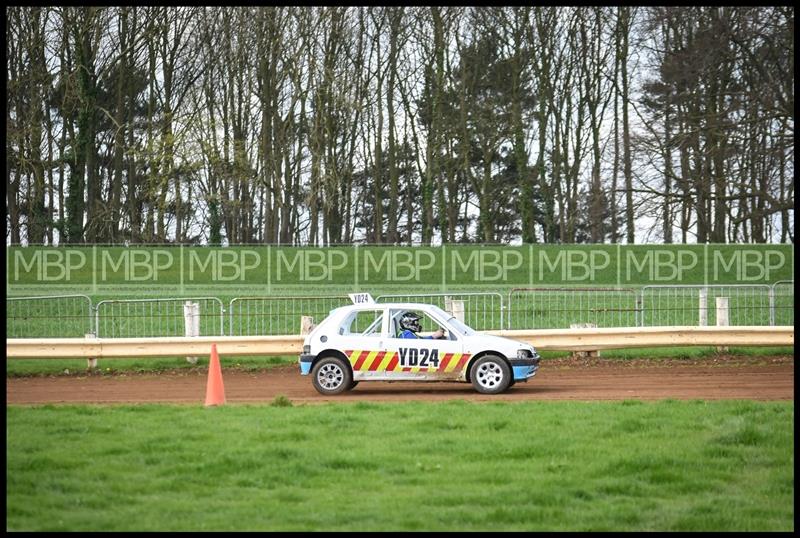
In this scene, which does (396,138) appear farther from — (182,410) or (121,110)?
(182,410)

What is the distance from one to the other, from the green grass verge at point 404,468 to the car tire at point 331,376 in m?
2.63

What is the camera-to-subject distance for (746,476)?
10250 mm

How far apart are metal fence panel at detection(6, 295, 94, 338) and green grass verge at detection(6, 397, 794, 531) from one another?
9.22 m

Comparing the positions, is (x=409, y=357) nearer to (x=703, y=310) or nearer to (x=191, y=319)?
(x=191, y=319)

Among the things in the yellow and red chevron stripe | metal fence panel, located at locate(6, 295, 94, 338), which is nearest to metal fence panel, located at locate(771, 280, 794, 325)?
the yellow and red chevron stripe

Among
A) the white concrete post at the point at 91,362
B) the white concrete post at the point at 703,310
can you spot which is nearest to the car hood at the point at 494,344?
the white concrete post at the point at 703,310

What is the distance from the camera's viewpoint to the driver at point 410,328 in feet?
56.9

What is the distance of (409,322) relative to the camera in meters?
17.6

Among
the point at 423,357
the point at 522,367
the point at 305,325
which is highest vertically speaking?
the point at 305,325

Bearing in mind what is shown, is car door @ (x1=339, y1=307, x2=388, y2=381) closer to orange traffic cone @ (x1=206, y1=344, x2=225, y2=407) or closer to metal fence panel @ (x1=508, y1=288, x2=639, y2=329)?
orange traffic cone @ (x1=206, y1=344, x2=225, y2=407)

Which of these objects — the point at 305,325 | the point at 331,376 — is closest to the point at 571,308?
the point at 305,325

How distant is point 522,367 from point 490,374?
48 cm

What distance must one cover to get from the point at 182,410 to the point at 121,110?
3261cm

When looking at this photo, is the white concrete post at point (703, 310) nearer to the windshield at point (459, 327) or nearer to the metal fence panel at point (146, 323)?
the windshield at point (459, 327)
